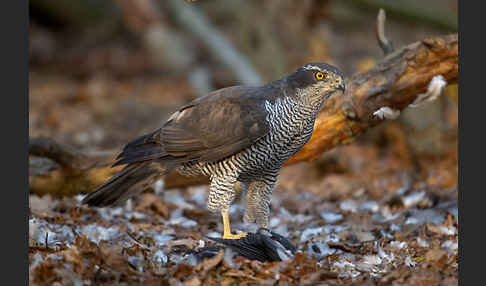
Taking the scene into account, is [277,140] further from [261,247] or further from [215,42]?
[215,42]

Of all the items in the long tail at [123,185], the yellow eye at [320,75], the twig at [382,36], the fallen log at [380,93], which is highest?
the twig at [382,36]

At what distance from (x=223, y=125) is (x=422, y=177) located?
13.6 feet

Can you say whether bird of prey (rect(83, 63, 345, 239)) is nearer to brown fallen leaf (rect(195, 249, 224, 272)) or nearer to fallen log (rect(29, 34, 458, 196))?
brown fallen leaf (rect(195, 249, 224, 272))

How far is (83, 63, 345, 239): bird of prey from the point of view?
3854 millimetres

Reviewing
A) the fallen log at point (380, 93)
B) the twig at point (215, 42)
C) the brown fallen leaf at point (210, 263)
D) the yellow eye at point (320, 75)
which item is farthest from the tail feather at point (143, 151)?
the twig at point (215, 42)

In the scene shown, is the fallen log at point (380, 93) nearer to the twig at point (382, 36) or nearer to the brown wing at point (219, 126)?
the twig at point (382, 36)

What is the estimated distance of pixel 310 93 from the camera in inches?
152

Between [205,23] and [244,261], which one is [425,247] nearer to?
[244,261]

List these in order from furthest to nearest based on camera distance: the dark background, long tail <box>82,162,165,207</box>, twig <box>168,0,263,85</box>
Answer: twig <box>168,0,263,85</box> → the dark background → long tail <box>82,162,165,207</box>

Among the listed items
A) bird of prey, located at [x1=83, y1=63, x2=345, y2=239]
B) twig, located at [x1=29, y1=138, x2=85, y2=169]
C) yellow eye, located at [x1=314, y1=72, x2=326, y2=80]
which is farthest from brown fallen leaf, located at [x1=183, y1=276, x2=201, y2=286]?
twig, located at [x1=29, y1=138, x2=85, y2=169]

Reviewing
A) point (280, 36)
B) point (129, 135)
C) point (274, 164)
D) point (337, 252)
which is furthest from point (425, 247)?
point (129, 135)

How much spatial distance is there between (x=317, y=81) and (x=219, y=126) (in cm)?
79

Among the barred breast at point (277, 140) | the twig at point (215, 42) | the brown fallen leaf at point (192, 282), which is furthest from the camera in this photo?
the twig at point (215, 42)

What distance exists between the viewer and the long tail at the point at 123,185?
159 inches
